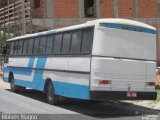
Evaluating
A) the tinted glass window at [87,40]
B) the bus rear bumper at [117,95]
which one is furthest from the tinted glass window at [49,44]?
the bus rear bumper at [117,95]

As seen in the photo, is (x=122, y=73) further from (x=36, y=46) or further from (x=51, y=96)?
(x=36, y=46)

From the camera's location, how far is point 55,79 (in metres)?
17.9

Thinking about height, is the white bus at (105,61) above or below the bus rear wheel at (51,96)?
above

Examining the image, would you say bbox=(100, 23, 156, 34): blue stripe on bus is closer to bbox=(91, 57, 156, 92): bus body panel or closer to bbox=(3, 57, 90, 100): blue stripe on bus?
bbox=(91, 57, 156, 92): bus body panel

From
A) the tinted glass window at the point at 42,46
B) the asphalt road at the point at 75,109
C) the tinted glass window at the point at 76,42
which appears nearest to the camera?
the asphalt road at the point at 75,109

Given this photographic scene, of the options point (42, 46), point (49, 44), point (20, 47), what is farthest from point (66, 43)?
point (20, 47)

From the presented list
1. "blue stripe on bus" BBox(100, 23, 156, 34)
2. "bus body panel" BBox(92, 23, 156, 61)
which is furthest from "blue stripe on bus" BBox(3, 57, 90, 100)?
"blue stripe on bus" BBox(100, 23, 156, 34)

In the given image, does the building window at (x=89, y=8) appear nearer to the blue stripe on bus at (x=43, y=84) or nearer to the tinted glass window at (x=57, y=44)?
the blue stripe on bus at (x=43, y=84)

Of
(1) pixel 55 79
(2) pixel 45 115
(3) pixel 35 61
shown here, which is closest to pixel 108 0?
(3) pixel 35 61

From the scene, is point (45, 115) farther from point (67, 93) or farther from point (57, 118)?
point (67, 93)

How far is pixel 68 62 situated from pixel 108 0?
22.6 m

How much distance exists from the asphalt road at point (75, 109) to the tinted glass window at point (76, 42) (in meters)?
1.96

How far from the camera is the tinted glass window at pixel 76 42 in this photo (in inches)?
641

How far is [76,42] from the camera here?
16500mm
